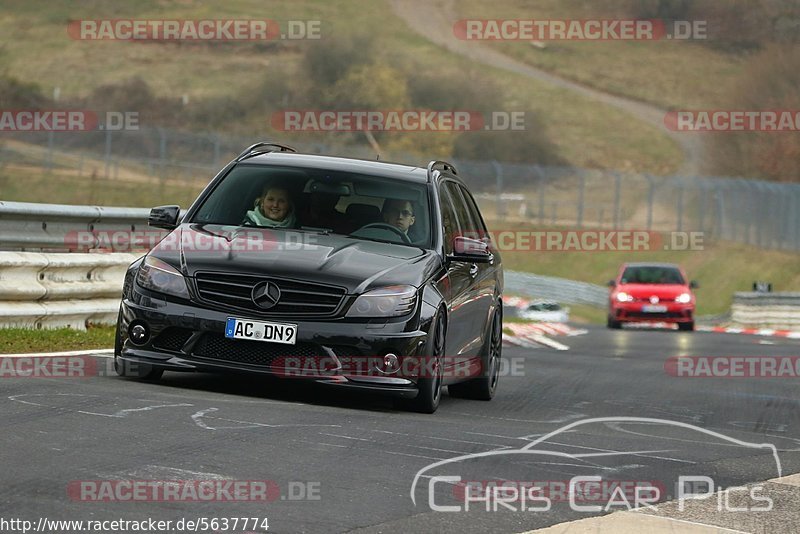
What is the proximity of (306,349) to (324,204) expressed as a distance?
148 centimetres

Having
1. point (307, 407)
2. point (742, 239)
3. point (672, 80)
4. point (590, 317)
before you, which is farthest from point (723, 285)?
point (672, 80)

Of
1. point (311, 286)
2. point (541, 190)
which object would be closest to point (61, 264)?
point (311, 286)

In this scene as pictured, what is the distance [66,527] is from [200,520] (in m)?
0.51

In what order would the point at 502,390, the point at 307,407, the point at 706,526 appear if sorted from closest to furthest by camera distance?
the point at 706,526 → the point at 307,407 → the point at 502,390

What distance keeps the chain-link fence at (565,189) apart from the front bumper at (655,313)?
20.6 meters

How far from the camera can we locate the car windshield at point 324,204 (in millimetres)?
10531

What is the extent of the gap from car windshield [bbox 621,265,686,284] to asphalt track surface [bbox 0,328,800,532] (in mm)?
19191

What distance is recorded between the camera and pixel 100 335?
524 inches

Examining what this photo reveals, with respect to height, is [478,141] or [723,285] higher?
[478,141]

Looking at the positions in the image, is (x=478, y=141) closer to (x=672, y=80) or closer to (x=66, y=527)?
(x=672, y=80)

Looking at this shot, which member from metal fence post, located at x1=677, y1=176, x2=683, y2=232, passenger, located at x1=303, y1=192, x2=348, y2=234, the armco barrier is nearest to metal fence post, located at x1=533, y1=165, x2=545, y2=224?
metal fence post, located at x1=677, y1=176, x2=683, y2=232

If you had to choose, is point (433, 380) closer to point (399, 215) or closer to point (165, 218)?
point (399, 215)

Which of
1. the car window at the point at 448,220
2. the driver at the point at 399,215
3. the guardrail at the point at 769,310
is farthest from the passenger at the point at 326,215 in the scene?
the guardrail at the point at 769,310

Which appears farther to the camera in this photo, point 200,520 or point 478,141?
point 478,141
